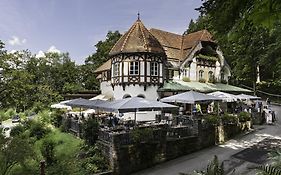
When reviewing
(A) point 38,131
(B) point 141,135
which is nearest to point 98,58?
(A) point 38,131

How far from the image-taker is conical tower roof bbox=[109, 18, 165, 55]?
2814 centimetres

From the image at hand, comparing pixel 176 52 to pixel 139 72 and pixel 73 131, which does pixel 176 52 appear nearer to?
pixel 139 72

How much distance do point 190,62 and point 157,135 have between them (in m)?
19.4

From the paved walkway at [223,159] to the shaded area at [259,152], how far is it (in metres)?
0.33

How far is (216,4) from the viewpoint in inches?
244

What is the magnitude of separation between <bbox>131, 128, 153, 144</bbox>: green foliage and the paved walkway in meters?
1.54

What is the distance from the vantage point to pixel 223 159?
14.0m

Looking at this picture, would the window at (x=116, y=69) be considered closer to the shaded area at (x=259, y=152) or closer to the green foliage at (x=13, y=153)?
the shaded area at (x=259, y=152)

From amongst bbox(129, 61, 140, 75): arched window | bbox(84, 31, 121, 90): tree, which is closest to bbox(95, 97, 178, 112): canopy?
bbox(129, 61, 140, 75): arched window

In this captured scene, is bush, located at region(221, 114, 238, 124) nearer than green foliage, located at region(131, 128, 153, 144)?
No

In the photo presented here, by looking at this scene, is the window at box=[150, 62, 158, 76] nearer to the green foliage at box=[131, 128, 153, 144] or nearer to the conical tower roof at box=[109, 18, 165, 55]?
the conical tower roof at box=[109, 18, 165, 55]

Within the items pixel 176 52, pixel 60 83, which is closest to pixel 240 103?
pixel 176 52

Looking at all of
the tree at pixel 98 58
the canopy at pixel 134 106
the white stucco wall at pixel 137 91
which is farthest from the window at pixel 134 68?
the tree at pixel 98 58

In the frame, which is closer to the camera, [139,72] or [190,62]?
[139,72]
